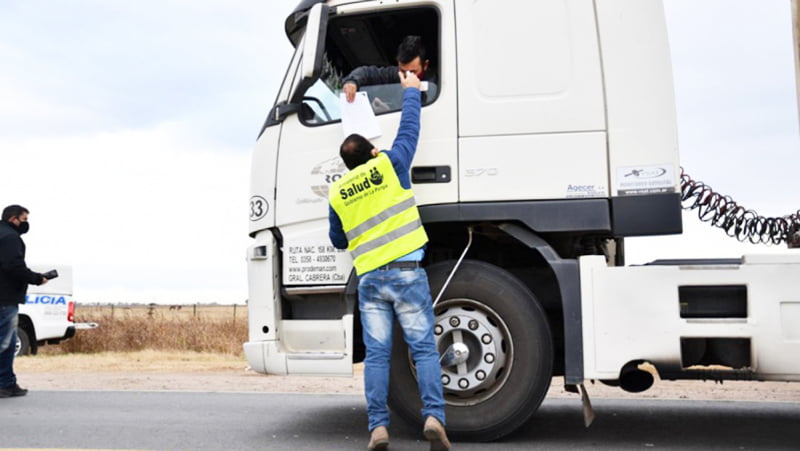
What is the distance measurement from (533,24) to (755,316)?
228 cm

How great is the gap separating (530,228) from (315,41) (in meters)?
1.92

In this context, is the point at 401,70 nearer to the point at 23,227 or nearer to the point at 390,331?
the point at 390,331

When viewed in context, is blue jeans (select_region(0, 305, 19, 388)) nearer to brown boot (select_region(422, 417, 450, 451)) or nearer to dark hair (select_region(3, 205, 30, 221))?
dark hair (select_region(3, 205, 30, 221))

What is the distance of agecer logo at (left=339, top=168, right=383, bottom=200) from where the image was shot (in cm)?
536

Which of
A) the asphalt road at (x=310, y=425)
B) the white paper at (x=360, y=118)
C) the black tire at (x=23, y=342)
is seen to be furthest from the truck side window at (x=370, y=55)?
the black tire at (x=23, y=342)

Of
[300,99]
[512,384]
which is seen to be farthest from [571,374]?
[300,99]

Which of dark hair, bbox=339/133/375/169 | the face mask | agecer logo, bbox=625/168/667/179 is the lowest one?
agecer logo, bbox=625/168/667/179

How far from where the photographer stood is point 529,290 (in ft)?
19.0

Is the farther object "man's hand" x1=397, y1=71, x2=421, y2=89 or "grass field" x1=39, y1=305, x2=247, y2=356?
"grass field" x1=39, y1=305, x2=247, y2=356

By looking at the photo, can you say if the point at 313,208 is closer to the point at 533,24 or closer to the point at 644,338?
the point at 533,24

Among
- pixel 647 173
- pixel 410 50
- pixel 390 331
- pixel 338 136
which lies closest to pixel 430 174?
pixel 338 136

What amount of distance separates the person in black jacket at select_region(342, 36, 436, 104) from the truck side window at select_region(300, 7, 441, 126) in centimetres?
2

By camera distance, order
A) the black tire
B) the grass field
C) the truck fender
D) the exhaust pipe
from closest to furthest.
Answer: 1. the truck fender
2. the exhaust pipe
3. the black tire
4. the grass field

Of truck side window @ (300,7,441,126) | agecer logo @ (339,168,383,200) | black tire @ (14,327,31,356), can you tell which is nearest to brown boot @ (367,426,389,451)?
agecer logo @ (339,168,383,200)
